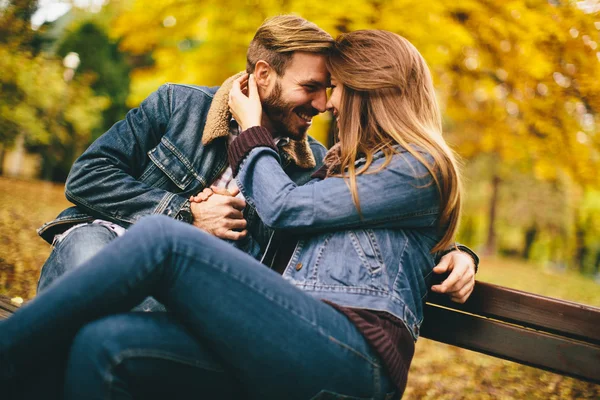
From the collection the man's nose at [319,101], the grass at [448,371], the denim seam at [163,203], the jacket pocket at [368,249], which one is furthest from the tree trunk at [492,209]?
the jacket pocket at [368,249]

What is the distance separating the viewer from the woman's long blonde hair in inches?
78.2

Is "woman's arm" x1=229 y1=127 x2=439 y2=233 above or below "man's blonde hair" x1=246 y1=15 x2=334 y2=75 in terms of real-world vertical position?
below

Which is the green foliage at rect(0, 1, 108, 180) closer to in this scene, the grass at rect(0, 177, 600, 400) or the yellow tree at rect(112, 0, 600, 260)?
the yellow tree at rect(112, 0, 600, 260)

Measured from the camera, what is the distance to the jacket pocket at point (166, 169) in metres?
2.62

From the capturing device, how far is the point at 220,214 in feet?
7.91

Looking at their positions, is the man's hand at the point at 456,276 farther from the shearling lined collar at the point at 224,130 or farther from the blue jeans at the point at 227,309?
the shearling lined collar at the point at 224,130

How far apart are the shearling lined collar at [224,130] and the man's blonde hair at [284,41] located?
0.21m

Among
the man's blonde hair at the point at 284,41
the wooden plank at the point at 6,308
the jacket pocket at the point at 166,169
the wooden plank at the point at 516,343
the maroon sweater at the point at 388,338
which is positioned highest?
the man's blonde hair at the point at 284,41

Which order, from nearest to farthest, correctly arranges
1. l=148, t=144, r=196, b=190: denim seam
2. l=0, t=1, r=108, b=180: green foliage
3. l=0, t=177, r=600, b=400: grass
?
l=148, t=144, r=196, b=190: denim seam
l=0, t=177, r=600, b=400: grass
l=0, t=1, r=108, b=180: green foliage

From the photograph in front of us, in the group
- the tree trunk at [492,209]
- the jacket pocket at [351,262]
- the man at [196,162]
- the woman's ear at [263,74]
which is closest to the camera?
the jacket pocket at [351,262]

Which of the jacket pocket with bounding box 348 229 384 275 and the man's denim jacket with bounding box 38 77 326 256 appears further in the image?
the man's denim jacket with bounding box 38 77 326 256

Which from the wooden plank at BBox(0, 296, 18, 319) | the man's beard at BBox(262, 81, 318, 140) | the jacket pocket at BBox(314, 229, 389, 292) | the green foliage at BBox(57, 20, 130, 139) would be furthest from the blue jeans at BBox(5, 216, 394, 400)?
the green foliage at BBox(57, 20, 130, 139)

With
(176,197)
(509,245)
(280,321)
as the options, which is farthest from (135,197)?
(509,245)

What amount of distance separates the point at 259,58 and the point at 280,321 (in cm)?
185
